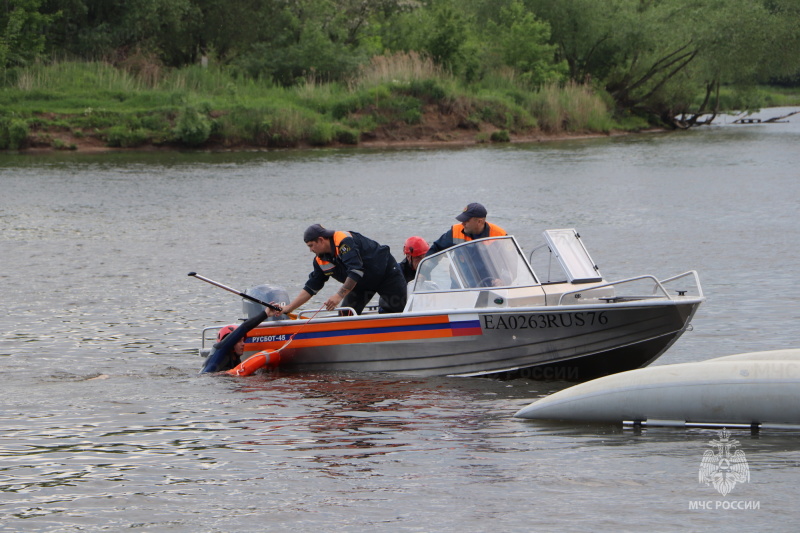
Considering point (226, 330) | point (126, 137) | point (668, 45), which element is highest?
point (668, 45)

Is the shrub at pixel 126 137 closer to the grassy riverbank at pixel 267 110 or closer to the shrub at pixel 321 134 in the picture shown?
the grassy riverbank at pixel 267 110

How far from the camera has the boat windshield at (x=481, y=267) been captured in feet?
36.2

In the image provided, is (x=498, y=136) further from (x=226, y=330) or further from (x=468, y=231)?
(x=468, y=231)

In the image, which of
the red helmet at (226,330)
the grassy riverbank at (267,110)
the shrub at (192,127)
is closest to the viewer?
the red helmet at (226,330)

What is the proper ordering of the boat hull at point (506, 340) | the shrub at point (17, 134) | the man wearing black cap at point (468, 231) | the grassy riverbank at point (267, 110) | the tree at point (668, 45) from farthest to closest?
the tree at point (668, 45) < the grassy riverbank at point (267, 110) < the shrub at point (17, 134) < the man wearing black cap at point (468, 231) < the boat hull at point (506, 340)

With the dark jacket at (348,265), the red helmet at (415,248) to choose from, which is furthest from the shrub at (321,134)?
the dark jacket at (348,265)

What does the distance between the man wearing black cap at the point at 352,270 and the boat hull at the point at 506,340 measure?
0.36 meters

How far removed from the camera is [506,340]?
10.9 m

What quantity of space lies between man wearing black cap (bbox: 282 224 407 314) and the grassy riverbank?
3358 cm

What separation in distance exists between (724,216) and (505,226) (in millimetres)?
5362

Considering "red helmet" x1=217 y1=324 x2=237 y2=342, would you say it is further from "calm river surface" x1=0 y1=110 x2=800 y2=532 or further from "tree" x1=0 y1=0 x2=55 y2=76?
"tree" x1=0 y1=0 x2=55 y2=76

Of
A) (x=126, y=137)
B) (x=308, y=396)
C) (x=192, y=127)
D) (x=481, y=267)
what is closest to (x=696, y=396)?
(x=481, y=267)

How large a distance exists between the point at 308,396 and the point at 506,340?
6.70 feet

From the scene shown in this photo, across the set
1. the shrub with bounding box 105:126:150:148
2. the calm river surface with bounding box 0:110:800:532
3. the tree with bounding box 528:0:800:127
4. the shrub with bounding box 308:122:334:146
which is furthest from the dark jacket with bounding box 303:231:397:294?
the tree with bounding box 528:0:800:127
